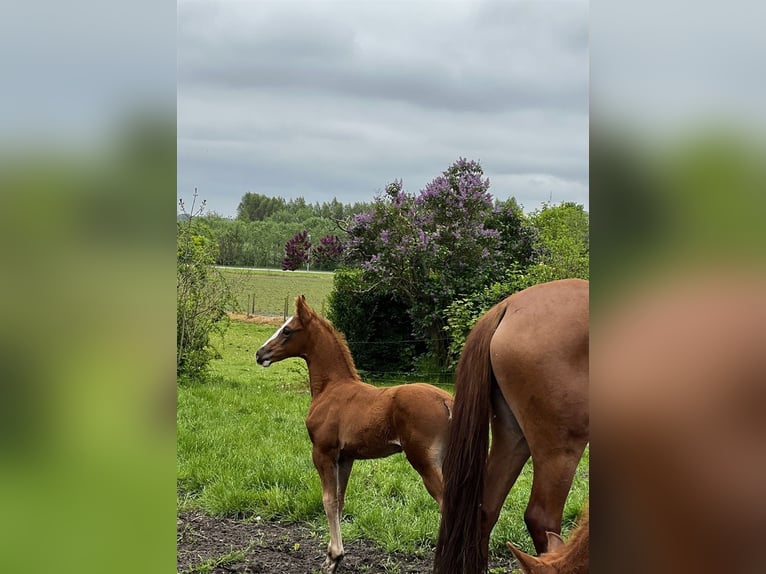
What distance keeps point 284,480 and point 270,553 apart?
1.03 metres

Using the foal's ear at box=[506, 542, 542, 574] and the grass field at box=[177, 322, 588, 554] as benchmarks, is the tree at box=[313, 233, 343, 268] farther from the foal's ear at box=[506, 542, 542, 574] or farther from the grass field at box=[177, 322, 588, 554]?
the foal's ear at box=[506, 542, 542, 574]

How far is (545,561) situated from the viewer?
139 centimetres

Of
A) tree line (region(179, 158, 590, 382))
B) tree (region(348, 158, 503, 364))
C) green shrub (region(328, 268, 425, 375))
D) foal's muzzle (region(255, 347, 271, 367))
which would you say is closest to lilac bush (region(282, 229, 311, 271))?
tree line (region(179, 158, 590, 382))

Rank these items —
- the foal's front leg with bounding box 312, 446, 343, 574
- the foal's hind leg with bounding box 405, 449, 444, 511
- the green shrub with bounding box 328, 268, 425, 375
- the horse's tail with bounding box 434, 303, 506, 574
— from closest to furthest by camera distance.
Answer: the horse's tail with bounding box 434, 303, 506, 574
the foal's hind leg with bounding box 405, 449, 444, 511
the foal's front leg with bounding box 312, 446, 343, 574
the green shrub with bounding box 328, 268, 425, 375

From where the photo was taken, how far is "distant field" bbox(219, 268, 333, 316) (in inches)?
420

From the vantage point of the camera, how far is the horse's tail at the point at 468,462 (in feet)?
8.82

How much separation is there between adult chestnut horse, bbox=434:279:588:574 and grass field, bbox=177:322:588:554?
129 centimetres
